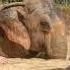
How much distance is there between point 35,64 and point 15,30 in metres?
1.00

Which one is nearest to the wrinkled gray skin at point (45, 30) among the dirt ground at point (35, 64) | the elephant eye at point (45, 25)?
the elephant eye at point (45, 25)

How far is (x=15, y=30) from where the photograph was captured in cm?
621

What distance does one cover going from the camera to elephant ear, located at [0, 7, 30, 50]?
6.15 metres

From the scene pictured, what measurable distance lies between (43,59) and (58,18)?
0.72 meters

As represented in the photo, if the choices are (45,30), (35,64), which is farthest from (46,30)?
(35,64)

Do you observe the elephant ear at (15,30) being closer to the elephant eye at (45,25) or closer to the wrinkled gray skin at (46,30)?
the wrinkled gray skin at (46,30)

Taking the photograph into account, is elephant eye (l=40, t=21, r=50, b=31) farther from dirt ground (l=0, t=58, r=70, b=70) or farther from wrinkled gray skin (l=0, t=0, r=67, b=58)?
dirt ground (l=0, t=58, r=70, b=70)

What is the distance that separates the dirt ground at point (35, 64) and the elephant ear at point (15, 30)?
420 millimetres

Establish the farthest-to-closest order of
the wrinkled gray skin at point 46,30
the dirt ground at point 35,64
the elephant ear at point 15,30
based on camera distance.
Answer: the elephant ear at point 15,30 → the wrinkled gray skin at point 46,30 → the dirt ground at point 35,64

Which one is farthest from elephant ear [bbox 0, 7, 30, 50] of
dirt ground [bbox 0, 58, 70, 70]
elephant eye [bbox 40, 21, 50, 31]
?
dirt ground [bbox 0, 58, 70, 70]

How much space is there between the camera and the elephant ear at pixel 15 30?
20.2 feet

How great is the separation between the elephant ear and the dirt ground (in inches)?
16.5

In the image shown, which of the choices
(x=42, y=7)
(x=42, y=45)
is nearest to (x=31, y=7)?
(x=42, y=7)

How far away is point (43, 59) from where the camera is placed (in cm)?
586
